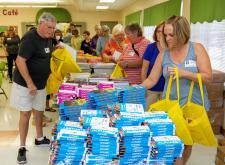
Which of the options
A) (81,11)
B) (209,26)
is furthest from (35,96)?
(81,11)

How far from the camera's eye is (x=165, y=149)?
1382mm

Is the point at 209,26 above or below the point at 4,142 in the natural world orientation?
above

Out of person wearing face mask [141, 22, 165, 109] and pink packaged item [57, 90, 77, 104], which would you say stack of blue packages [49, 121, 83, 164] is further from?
person wearing face mask [141, 22, 165, 109]

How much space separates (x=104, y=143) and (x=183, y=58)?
3.45ft

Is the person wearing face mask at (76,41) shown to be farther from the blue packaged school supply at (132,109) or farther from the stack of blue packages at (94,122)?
the stack of blue packages at (94,122)

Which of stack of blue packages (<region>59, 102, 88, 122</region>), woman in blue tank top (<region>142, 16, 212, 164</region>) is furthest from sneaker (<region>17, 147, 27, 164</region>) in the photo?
woman in blue tank top (<region>142, 16, 212, 164</region>)

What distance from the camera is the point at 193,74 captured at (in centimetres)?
204

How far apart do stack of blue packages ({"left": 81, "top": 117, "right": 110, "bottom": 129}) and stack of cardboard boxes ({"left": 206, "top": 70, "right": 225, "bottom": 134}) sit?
3.03 meters

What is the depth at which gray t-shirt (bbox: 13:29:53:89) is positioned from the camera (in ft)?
9.79

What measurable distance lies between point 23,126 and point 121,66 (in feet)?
4.31

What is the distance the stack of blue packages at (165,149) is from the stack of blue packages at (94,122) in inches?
10.4

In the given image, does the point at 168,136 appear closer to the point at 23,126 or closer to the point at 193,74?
the point at 193,74

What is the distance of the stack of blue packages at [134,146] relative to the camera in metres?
1.40

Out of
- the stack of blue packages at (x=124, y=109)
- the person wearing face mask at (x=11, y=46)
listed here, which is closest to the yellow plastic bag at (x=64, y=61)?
the stack of blue packages at (x=124, y=109)
